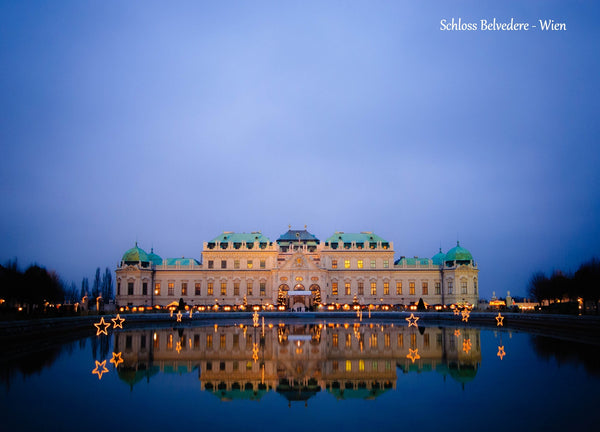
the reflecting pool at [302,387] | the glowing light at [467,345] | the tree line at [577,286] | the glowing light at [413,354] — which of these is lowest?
the glowing light at [467,345]

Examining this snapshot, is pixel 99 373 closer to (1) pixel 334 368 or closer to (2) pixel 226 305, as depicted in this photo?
(1) pixel 334 368

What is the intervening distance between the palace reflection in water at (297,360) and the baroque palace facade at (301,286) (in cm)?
4507

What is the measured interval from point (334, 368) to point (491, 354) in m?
10.7

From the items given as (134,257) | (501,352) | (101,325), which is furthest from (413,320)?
(134,257)

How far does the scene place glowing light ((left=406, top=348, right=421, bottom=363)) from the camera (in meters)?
26.2

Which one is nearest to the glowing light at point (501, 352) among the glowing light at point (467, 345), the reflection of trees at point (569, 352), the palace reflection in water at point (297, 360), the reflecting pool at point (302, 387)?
the reflecting pool at point (302, 387)

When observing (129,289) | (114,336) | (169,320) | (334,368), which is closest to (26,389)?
(334,368)

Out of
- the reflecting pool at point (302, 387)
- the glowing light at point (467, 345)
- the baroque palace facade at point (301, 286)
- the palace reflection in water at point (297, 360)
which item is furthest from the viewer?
the baroque palace facade at point (301, 286)

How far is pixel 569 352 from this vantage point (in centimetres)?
2841

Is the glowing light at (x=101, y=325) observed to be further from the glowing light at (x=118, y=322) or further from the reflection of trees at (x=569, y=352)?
the reflection of trees at (x=569, y=352)

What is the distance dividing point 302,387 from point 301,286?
63496 mm

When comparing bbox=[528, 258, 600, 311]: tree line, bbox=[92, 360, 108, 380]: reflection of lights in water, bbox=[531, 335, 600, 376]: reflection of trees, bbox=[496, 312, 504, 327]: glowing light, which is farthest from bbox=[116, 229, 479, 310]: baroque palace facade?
bbox=[92, 360, 108, 380]: reflection of lights in water

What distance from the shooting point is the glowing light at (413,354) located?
2620 centimetres

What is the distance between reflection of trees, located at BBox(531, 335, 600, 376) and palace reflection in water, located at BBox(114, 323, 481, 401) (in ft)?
12.5
